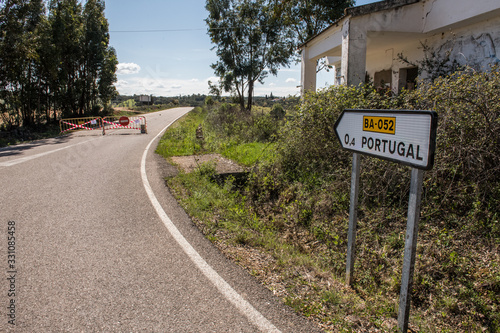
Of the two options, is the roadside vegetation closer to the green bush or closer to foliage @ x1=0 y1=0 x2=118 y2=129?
the green bush

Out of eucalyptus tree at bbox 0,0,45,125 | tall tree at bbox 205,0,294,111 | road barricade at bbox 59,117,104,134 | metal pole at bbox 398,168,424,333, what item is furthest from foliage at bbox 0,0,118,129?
metal pole at bbox 398,168,424,333

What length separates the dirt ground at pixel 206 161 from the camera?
8.71m

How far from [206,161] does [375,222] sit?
6.03m

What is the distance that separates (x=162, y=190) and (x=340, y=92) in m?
4.56

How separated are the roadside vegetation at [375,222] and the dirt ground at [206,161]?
1292mm

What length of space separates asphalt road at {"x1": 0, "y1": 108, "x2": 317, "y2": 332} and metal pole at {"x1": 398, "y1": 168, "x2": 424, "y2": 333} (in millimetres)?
797

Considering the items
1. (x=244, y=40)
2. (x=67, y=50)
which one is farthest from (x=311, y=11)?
(x=67, y=50)

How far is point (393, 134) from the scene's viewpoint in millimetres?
2629

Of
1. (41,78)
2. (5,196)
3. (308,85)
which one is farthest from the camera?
(41,78)

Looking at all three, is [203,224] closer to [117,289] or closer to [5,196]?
[117,289]

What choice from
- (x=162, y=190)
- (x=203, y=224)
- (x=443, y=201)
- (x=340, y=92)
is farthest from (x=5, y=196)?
(x=443, y=201)

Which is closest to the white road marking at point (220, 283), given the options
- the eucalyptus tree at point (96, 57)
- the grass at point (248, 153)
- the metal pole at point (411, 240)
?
the metal pole at point (411, 240)

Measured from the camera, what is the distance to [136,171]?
890cm

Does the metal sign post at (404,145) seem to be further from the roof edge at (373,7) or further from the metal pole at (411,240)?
the roof edge at (373,7)
